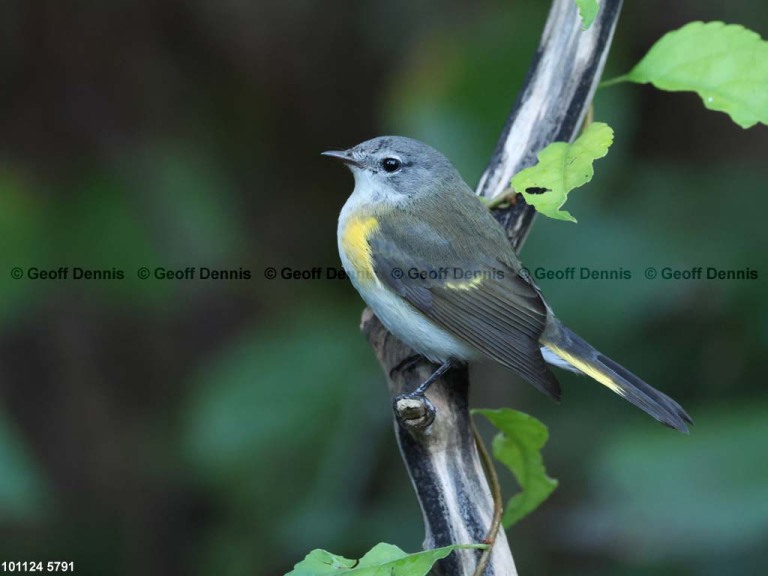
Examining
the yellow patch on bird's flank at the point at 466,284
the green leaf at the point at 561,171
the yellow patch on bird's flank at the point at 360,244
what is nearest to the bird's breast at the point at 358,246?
the yellow patch on bird's flank at the point at 360,244

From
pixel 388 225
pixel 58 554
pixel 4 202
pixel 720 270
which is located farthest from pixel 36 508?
pixel 720 270

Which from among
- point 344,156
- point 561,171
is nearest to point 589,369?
point 561,171

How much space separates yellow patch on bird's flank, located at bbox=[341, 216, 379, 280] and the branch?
0.23 m

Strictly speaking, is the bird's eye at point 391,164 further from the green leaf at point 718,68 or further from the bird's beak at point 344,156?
the green leaf at point 718,68

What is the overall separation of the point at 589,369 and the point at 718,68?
40.5 inches

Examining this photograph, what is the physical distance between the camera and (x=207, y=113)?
15.4ft

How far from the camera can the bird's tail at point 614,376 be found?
2730mm

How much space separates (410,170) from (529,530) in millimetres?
1730

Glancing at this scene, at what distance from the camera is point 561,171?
2170 mm

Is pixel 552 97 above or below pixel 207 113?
above

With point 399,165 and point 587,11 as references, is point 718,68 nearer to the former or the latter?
point 587,11

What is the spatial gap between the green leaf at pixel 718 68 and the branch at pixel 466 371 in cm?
26

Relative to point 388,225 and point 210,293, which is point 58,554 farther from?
point 388,225

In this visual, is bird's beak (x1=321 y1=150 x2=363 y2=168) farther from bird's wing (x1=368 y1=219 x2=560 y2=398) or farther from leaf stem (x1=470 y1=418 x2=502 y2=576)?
leaf stem (x1=470 y1=418 x2=502 y2=576)
